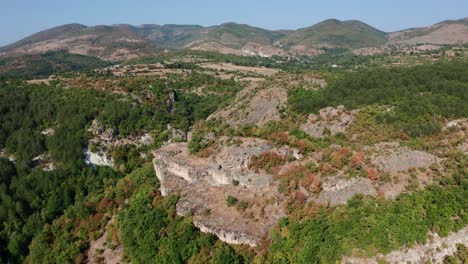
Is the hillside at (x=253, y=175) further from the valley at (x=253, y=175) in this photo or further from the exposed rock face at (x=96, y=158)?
the exposed rock face at (x=96, y=158)

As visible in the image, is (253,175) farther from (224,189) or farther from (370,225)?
(370,225)

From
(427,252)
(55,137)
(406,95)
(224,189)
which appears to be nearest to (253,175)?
(224,189)

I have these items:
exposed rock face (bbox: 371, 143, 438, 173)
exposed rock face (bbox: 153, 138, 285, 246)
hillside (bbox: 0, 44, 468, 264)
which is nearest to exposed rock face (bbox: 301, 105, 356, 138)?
hillside (bbox: 0, 44, 468, 264)

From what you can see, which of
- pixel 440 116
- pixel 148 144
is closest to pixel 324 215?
pixel 440 116

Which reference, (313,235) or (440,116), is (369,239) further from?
(440,116)

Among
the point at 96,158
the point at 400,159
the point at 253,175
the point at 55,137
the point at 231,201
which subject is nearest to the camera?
the point at 400,159

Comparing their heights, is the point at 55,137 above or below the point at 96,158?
above

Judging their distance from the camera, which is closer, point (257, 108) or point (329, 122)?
point (329, 122)
